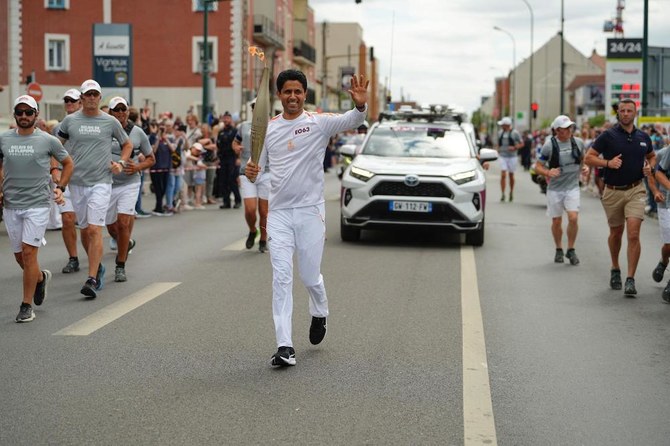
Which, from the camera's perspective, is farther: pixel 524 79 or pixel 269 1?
pixel 524 79

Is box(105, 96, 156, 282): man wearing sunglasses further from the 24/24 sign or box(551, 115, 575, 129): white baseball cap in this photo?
the 24/24 sign

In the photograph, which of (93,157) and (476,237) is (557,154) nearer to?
(476,237)

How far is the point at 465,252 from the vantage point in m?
14.1

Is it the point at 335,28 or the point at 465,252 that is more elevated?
the point at 335,28

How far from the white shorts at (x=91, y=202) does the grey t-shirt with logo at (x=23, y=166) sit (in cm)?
138

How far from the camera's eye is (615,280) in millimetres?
11055

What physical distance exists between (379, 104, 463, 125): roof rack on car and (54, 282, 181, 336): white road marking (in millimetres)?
7220

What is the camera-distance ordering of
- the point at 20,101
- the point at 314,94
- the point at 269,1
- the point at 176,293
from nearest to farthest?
1. the point at 20,101
2. the point at 176,293
3. the point at 269,1
4. the point at 314,94

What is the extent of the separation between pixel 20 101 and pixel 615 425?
523 cm

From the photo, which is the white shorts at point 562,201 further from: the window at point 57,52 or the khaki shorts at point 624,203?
the window at point 57,52

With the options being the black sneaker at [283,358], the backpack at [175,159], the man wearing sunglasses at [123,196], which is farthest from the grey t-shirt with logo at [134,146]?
the backpack at [175,159]

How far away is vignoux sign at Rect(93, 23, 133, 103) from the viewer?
31.4m

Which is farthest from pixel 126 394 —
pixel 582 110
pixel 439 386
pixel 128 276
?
pixel 582 110

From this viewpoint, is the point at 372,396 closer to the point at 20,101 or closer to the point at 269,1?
the point at 20,101
